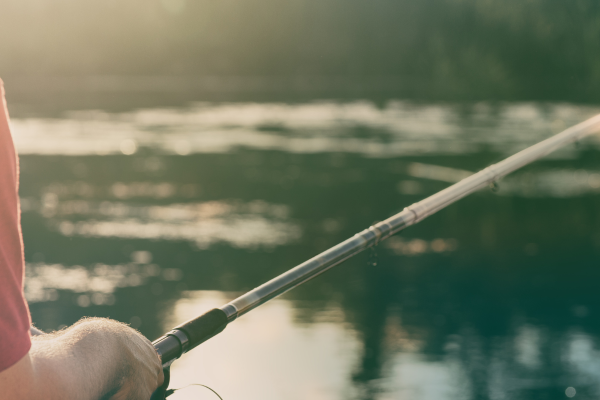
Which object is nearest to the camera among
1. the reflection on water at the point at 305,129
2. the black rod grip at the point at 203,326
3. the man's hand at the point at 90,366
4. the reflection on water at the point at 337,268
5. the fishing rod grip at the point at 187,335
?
the man's hand at the point at 90,366

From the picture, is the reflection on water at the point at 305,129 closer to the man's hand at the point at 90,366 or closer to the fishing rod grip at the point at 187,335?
the fishing rod grip at the point at 187,335

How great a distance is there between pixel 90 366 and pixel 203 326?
634 mm

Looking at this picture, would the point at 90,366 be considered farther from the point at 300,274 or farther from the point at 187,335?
the point at 300,274

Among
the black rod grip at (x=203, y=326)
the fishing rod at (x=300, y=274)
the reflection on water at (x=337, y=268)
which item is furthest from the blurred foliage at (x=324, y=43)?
the black rod grip at (x=203, y=326)

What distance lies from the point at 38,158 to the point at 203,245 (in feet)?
21.7

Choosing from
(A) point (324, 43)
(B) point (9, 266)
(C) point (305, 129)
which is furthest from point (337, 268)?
(A) point (324, 43)

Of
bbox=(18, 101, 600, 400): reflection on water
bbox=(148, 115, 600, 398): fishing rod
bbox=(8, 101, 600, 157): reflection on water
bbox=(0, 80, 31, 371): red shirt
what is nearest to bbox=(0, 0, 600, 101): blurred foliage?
bbox=(8, 101, 600, 157): reflection on water

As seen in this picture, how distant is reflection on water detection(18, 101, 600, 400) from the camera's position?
163 inches

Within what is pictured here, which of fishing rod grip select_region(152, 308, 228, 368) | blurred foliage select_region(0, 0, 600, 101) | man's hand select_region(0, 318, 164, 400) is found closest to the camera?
man's hand select_region(0, 318, 164, 400)

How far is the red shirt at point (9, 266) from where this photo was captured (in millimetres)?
1546

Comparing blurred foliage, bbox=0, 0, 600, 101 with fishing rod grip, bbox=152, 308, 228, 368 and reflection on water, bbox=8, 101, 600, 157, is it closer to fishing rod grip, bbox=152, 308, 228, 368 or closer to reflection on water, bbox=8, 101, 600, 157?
reflection on water, bbox=8, 101, 600, 157

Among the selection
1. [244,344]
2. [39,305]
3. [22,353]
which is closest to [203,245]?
[39,305]

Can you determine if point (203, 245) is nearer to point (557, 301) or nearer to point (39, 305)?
point (39, 305)

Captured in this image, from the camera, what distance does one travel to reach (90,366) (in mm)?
1802
